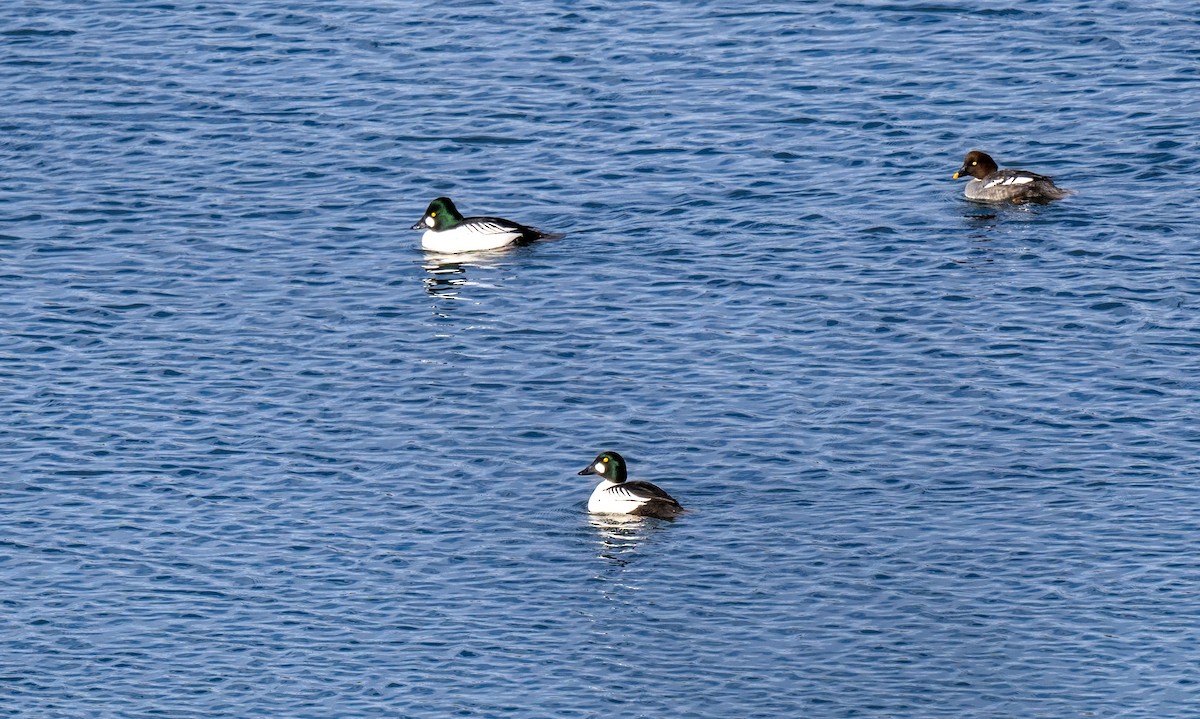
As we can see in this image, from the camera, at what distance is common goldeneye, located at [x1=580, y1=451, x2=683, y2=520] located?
89.0 ft

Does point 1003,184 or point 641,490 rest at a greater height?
point 1003,184

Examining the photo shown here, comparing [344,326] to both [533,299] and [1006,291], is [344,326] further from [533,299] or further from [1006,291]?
[1006,291]

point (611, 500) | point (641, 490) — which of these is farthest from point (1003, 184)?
point (611, 500)

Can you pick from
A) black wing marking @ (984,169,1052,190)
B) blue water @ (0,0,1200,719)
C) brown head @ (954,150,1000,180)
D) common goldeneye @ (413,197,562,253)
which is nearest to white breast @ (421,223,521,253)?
common goldeneye @ (413,197,562,253)

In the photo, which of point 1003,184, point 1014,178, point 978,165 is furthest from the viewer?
point 978,165

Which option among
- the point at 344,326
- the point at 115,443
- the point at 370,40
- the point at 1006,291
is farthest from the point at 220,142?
the point at 1006,291

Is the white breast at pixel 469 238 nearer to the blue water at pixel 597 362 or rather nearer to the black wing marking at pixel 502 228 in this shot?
the black wing marking at pixel 502 228

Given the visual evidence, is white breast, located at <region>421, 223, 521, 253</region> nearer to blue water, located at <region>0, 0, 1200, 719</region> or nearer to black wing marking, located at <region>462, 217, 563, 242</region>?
black wing marking, located at <region>462, 217, 563, 242</region>

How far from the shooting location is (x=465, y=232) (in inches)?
1480

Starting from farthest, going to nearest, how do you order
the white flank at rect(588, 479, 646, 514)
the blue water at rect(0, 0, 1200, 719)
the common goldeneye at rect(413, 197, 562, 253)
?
the common goldeneye at rect(413, 197, 562, 253) < the white flank at rect(588, 479, 646, 514) < the blue water at rect(0, 0, 1200, 719)

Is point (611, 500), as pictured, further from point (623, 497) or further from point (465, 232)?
point (465, 232)

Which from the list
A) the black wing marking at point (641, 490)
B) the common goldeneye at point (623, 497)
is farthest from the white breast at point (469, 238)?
the black wing marking at point (641, 490)

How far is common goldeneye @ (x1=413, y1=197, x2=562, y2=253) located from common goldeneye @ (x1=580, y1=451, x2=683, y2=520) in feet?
34.4

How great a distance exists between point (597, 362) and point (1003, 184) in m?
9.15
